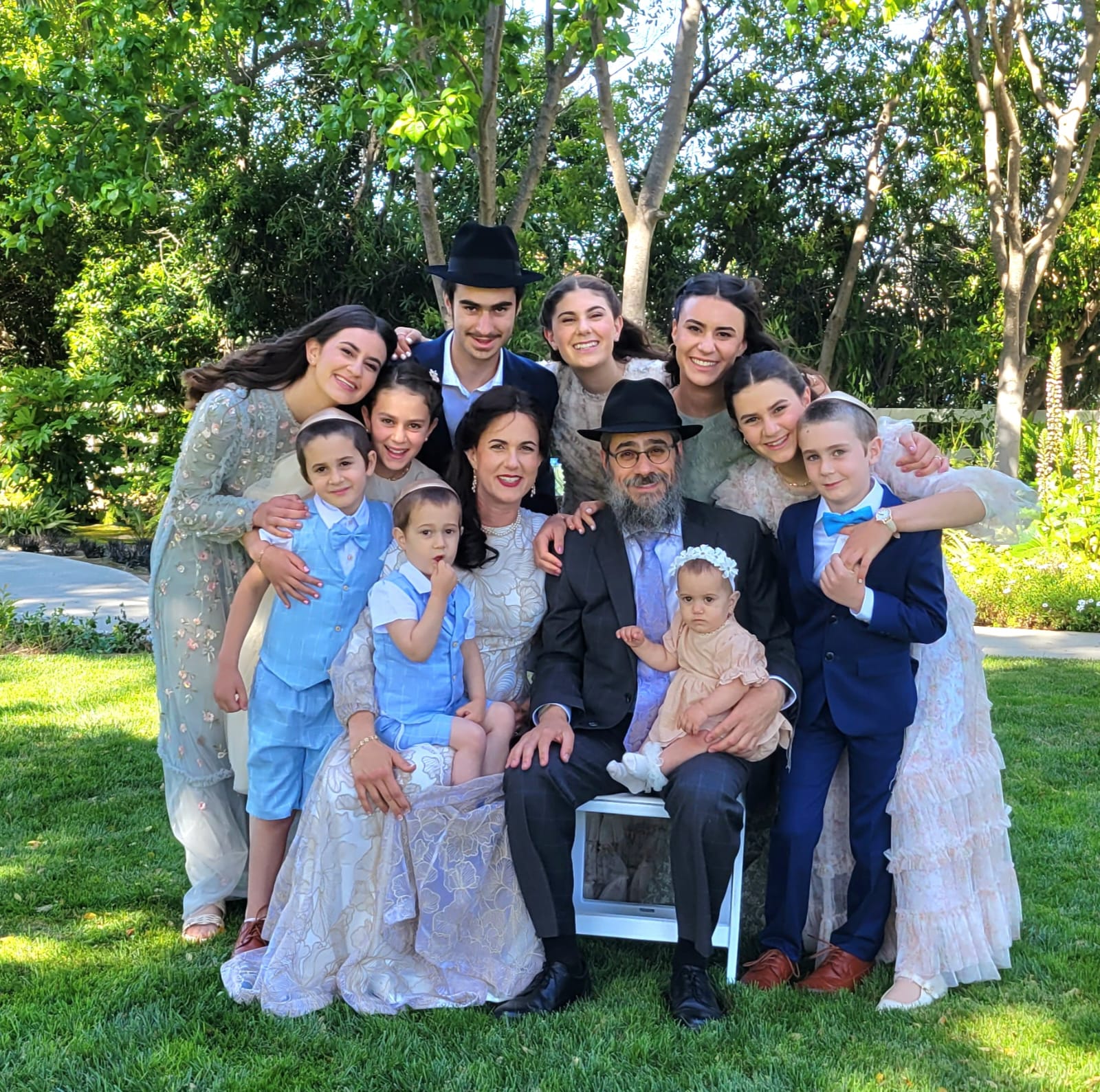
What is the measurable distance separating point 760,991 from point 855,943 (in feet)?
1.10

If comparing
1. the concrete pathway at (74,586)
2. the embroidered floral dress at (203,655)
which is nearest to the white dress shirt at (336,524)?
the embroidered floral dress at (203,655)

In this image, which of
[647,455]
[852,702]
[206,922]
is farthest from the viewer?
[206,922]

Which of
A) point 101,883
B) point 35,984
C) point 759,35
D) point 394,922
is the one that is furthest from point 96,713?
point 759,35

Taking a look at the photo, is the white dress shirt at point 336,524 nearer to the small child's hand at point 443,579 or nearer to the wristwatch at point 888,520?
the small child's hand at point 443,579

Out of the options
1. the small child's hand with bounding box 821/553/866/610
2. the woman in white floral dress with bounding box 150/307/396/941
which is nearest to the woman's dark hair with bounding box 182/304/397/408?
the woman in white floral dress with bounding box 150/307/396/941

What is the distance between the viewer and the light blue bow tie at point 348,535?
3.51 m

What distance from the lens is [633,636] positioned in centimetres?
347

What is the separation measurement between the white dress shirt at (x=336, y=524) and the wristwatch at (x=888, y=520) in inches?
60.6

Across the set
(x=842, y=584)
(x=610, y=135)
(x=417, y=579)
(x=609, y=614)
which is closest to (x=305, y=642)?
(x=417, y=579)

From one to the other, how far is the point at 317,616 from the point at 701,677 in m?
1.17

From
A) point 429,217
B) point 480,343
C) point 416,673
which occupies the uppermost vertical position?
point 429,217

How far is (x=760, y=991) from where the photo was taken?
126 inches

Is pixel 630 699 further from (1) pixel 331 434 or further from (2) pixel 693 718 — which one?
(1) pixel 331 434

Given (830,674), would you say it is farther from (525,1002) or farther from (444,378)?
(444,378)
